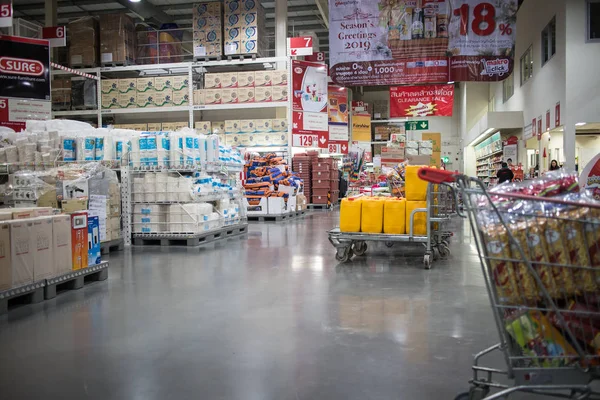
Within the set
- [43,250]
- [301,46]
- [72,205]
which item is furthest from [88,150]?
[301,46]

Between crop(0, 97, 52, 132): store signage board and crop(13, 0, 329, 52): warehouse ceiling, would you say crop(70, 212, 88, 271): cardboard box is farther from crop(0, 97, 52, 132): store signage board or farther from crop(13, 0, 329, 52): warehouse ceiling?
crop(13, 0, 329, 52): warehouse ceiling

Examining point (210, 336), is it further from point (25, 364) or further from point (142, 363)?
point (25, 364)

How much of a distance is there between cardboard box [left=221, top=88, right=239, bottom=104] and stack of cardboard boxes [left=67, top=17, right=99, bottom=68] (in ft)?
15.0

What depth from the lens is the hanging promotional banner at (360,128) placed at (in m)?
29.8

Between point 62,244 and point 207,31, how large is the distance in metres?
12.3

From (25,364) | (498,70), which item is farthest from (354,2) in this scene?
(25,364)

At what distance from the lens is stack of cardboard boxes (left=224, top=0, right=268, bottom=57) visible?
15547mm

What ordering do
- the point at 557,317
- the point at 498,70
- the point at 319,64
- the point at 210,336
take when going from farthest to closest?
the point at 319,64, the point at 498,70, the point at 210,336, the point at 557,317

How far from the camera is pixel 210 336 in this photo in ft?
12.3

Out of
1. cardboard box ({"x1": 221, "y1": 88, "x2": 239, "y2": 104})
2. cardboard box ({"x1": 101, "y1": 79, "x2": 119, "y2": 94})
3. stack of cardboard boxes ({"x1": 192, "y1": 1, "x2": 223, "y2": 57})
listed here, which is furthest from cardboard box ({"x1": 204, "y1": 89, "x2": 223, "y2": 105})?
cardboard box ({"x1": 101, "y1": 79, "x2": 119, "y2": 94})

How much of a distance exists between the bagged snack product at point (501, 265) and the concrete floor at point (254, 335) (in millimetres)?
A: 810

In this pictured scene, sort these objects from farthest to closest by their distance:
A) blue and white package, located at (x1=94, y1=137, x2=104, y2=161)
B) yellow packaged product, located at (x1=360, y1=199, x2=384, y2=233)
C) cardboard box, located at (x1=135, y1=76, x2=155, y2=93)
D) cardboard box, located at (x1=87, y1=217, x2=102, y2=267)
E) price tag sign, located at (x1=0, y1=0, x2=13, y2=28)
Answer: cardboard box, located at (x1=135, y1=76, x2=155, y2=93) → price tag sign, located at (x1=0, y1=0, x2=13, y2=28) → blue and white package, located at (x1=94, y1=137, x2=104, y2=161) → yellow packaged product, located at (x1=360, y1=199, x2=384, y2=233) → cardboard box, located at (x1=87, y1=217, x2=102, y2=267)

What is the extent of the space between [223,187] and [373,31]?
4.09 m

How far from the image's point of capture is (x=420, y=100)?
14.4 metres
